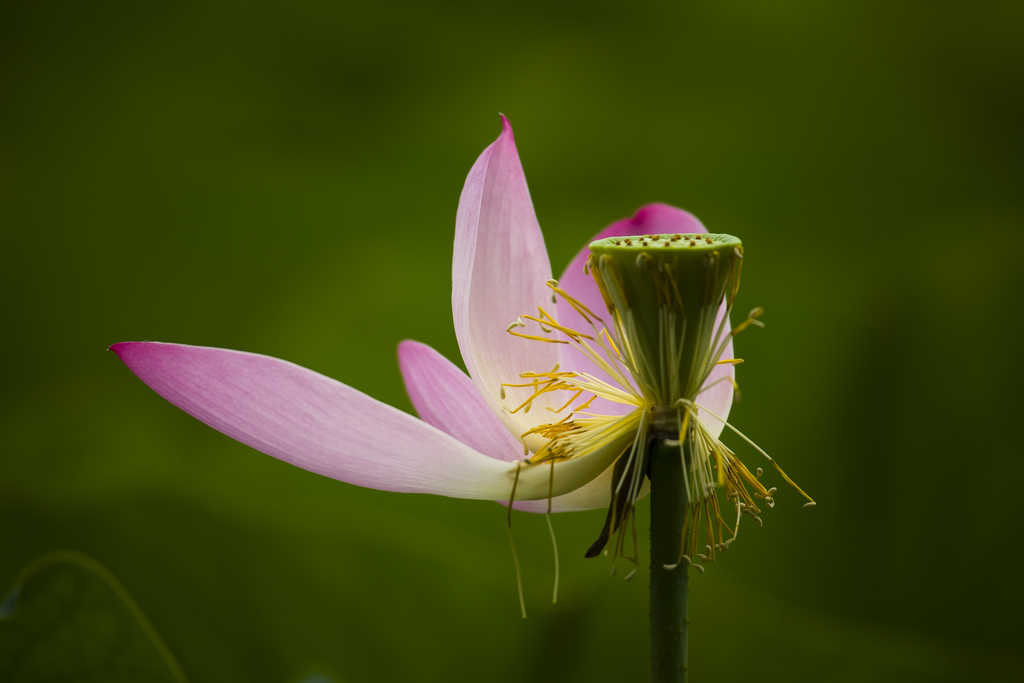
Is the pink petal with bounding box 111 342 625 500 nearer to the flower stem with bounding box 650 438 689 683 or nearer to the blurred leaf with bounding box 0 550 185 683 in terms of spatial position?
the flower stem with bounding box 650 438 689 683

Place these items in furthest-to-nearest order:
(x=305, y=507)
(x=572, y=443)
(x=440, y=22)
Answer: (x=440, y=22) < (x=305, y=507) < (x=572, y=443)

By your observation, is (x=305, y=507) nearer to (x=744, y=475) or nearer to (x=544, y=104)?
(x=744, y=475)

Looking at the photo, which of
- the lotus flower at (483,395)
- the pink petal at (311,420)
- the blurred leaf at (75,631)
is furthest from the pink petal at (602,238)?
the blurred leaf at (75,631)

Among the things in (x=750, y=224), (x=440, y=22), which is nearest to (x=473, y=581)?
(x=750, y=224)

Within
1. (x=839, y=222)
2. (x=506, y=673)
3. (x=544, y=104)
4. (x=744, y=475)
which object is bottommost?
(x=506, y=673)

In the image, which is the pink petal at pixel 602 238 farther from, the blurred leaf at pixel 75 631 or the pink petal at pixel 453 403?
the blurred leaf at pixel 75 631

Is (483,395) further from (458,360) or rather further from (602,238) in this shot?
(458,360)

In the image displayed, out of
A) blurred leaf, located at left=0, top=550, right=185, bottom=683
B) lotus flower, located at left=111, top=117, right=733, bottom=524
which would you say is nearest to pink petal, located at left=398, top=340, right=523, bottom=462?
lotus flower, located at left=111, top=117, right=733, bottom=524
